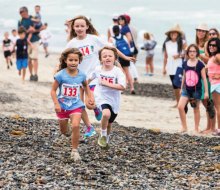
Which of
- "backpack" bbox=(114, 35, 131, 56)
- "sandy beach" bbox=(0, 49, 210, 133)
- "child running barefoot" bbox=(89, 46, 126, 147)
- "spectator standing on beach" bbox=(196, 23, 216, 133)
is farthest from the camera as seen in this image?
"backpack" bbox=(114, 35, 131, 56)

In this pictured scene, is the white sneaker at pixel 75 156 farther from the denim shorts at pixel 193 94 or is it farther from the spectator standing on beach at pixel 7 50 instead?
the spectator standing on beach at pixel 7 50

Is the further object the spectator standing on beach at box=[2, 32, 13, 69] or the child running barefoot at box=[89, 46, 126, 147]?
the spectator standing on beach at box=[2, 32, 13, 69]

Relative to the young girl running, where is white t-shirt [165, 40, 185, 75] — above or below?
below

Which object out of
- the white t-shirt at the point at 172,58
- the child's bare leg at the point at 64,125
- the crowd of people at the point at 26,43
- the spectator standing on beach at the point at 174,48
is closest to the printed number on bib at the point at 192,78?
the spectator standing on beach at the point at 174,48

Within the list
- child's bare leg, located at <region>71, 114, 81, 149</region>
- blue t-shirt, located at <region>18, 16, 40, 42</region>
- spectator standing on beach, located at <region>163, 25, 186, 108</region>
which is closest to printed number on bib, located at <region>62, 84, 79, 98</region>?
child's bare leg, located at <region>71, 114, 81, 149</region>

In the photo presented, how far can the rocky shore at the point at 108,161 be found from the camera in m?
7.79

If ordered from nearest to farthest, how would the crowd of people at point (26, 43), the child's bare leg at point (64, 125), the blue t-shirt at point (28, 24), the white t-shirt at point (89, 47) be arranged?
the child's bare leg at point (64, 125)
the white t-shirt at point (89, 47)
the crowd of people at point (26, 43)
the blue t-shirt at point (28, 24)

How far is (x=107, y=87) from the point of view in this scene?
31.7ft

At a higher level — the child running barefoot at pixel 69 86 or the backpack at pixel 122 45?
the child running barefoot at pixel 69 86

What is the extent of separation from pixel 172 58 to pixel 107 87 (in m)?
6.45

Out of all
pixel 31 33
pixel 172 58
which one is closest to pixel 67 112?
pixel 172 58

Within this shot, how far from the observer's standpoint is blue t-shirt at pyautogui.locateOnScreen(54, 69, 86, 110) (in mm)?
8953

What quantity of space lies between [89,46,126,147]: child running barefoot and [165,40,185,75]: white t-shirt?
20.0 ft

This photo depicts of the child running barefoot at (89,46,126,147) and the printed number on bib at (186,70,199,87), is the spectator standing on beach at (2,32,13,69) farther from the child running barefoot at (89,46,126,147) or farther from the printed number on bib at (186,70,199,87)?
the child running barefoot at (89,46,126,147)
